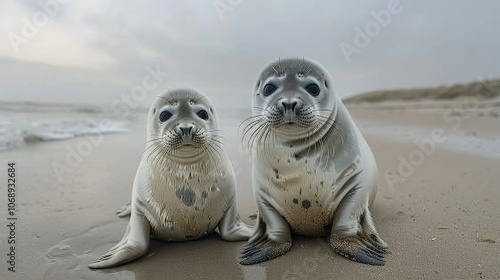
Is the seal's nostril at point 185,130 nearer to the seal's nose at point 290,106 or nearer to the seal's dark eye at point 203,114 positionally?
the seal's dark eye at point 203,114

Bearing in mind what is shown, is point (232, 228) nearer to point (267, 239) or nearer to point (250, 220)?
point (267, 239)

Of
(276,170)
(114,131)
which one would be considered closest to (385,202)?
(276,170)

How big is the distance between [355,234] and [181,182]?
1.11 meters

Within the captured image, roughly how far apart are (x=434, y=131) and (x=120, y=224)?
8.14m

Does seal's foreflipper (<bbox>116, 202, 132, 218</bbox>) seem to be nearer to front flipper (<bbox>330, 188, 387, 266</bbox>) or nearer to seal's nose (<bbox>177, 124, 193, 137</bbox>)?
seal's nose (<bbox>177, 124, 193, 137</bbox>)

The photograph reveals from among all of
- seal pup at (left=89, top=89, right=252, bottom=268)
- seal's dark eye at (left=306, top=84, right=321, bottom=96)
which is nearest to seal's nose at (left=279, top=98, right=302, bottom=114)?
seal's dark eye at (left=306, top=84, right=321, bottom=96)

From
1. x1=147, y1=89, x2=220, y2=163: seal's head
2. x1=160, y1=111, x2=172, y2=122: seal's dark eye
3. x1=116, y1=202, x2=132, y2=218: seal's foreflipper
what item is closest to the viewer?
x1=147, y1=89, x2=220, y2=163: seal's head

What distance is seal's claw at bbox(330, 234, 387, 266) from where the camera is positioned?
8.41ft

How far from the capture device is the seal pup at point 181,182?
2.92 m

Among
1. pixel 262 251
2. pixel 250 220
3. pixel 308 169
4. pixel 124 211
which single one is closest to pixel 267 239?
pixel 262 251

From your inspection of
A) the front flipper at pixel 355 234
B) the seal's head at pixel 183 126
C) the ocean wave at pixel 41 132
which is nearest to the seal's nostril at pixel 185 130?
the seal's head at pixel 183 126

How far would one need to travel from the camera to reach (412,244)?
283 centimetres

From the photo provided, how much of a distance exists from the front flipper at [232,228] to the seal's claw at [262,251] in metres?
0.22

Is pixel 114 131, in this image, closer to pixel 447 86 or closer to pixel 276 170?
pixel 276 170
